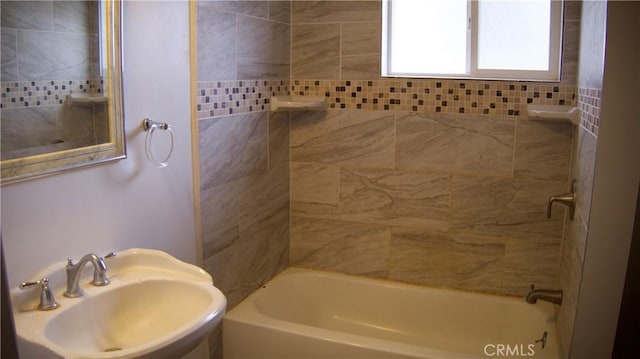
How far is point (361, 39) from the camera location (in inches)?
115

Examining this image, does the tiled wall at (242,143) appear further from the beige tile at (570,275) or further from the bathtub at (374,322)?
the beige tile at (570,275)

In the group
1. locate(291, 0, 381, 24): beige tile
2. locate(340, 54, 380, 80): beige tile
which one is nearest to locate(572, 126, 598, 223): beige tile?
locate(340, 54, 380, 80): beige tile

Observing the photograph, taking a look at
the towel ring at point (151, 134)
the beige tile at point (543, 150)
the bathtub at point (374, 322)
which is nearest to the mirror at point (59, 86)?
the towel ring at point (151, 134)

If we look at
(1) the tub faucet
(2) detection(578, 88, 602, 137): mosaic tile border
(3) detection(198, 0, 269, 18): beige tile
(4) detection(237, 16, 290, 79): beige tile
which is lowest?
(1) the tub faucet

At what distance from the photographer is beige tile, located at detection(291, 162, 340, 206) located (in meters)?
3.07

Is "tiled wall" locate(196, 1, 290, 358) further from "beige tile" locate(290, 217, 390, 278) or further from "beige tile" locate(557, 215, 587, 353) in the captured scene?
"beige tile" locate(557, 215, 587, 353)

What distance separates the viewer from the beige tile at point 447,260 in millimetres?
2859

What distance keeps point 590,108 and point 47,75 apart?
5.83 feet

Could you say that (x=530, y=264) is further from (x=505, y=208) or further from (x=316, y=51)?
(x=316, y=51)

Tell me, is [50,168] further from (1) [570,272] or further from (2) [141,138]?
(1) [570,272]

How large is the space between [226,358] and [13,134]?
1.45 meters

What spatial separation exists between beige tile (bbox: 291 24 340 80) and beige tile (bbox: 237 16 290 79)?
0.05 metres

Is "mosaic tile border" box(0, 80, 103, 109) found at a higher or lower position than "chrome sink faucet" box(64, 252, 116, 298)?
higher

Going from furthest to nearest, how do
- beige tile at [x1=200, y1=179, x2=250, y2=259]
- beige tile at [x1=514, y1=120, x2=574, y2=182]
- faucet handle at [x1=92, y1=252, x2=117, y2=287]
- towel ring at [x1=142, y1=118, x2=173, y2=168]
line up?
1. beige tile at [x1=514, y1=120, x2=574, y2=182]
2. beige tile at [x1=200, y1=179, x2=250, y2=259]
3. towel ring at [x1=142, y1=118, x2=173, y2=168]
4. faucet handle at [x1=92, y1=252, x2=117, y2=287]
